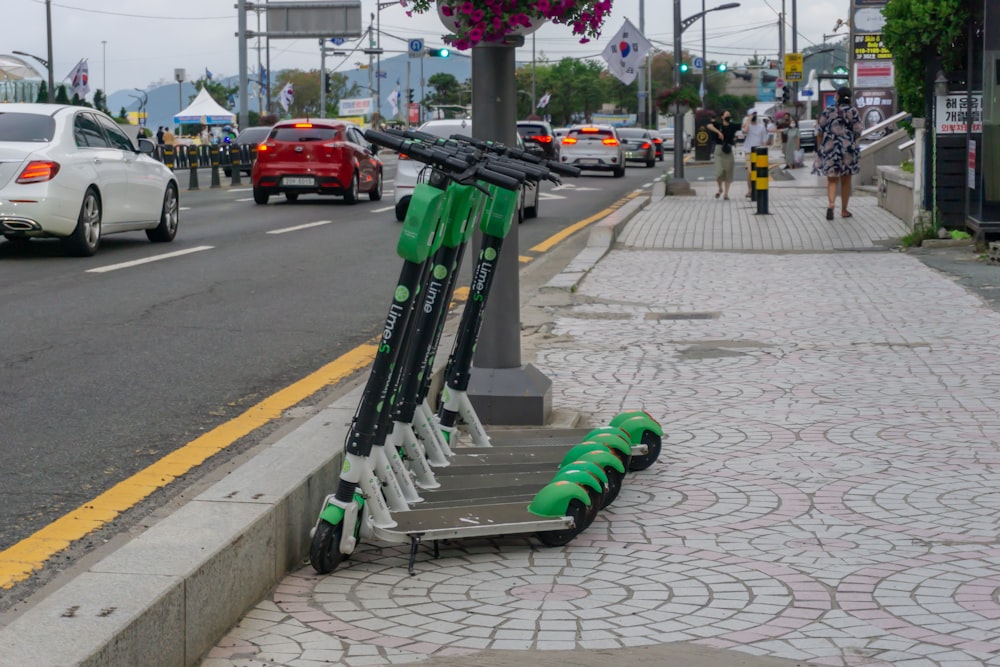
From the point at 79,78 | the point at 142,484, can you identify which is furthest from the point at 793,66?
the point at 142,484

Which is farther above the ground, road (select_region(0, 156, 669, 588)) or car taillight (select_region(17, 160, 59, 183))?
car taillight (select_region(17, 160, 59, 183))

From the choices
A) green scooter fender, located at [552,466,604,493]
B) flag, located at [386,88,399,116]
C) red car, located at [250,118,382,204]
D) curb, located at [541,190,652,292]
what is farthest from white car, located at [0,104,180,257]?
flag, located at [386,88,399,116]

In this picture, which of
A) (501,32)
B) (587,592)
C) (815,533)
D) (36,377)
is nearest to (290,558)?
(587,592)

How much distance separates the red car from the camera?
82.0 feet

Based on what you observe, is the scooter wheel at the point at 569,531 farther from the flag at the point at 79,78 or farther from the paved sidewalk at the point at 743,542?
the flag at the point at 79,78

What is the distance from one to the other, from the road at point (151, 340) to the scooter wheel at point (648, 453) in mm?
1627

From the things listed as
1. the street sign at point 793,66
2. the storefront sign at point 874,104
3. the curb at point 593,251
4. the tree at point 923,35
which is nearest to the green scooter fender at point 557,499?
the curb at point 593,251

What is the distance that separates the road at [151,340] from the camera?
18.7 feet

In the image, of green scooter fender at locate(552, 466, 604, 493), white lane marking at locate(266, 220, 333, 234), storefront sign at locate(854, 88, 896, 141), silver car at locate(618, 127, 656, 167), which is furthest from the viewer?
silver car at locate(618, 127, 656, 167)

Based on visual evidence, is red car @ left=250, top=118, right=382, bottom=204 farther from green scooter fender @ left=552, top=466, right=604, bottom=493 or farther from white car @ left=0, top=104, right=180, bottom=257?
green scooter fender @ left=552, top=466, right=604, bottom=493

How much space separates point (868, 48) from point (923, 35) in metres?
20.6

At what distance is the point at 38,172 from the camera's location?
13.8 m

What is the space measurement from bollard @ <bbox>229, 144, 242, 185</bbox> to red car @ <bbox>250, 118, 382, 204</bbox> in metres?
9.32

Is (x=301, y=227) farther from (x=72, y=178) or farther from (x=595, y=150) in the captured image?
(x=595, y=150)
